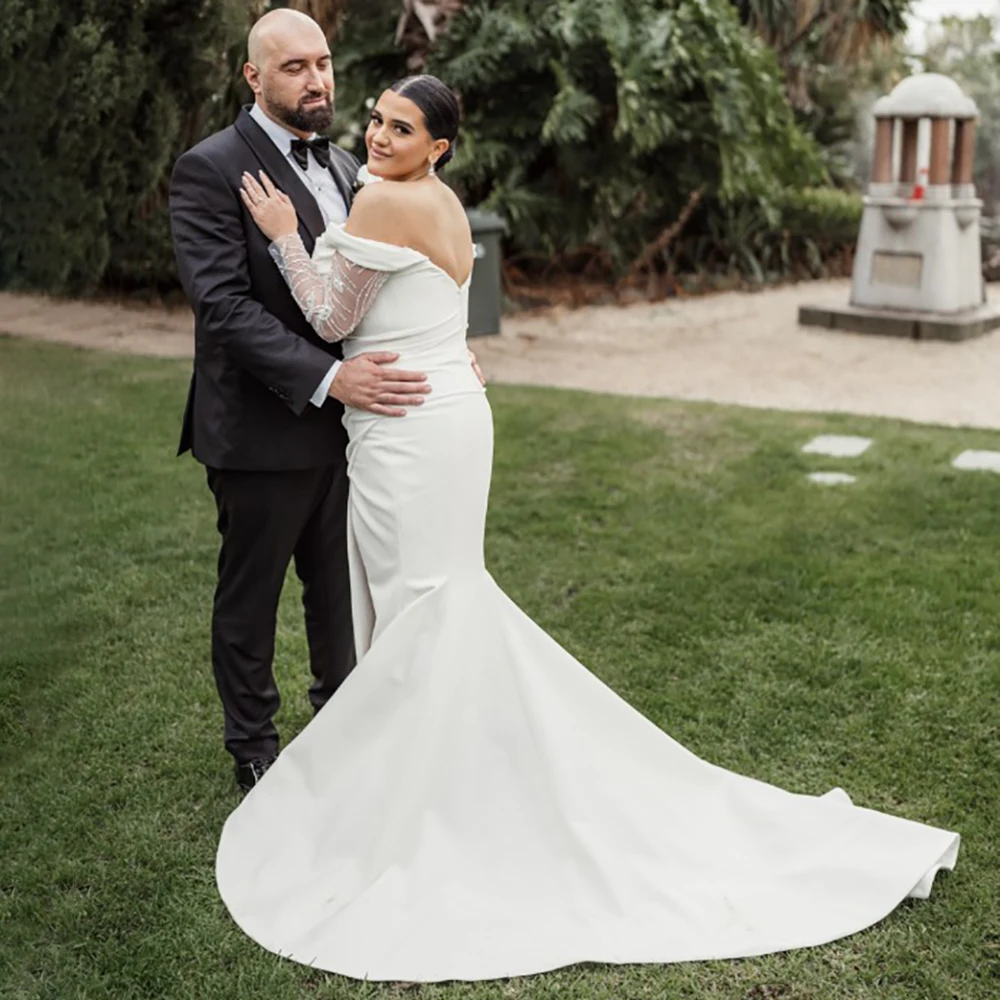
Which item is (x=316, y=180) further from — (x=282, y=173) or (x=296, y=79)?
(x=296, y=79)

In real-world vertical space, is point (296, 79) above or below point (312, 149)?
above

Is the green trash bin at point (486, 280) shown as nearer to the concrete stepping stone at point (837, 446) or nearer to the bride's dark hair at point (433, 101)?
the concrete stepping stone at point (837, 446)

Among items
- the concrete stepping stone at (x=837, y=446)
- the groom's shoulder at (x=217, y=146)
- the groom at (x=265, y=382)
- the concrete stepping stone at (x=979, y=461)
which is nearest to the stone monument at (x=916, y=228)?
the concrete stepping stone at (x=837, y=446)

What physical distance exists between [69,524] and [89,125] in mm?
4626

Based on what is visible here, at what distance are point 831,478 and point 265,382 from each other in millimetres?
4131

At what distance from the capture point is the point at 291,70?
299 cm

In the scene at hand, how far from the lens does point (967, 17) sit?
21.3 meters

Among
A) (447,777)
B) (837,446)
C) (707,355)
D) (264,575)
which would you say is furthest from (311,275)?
(707,355)

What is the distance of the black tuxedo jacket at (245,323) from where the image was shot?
3004 mm

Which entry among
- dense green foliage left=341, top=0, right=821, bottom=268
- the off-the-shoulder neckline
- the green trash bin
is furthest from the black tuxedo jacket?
dense green foliage left=341, top=0, right=821, bottom=268

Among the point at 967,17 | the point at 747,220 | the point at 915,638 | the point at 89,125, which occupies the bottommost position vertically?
the point at 915,638

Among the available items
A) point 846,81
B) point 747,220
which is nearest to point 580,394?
point 747,220

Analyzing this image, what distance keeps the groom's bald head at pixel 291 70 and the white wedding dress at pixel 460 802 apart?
343 mm

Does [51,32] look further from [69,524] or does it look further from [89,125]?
[69,524]
